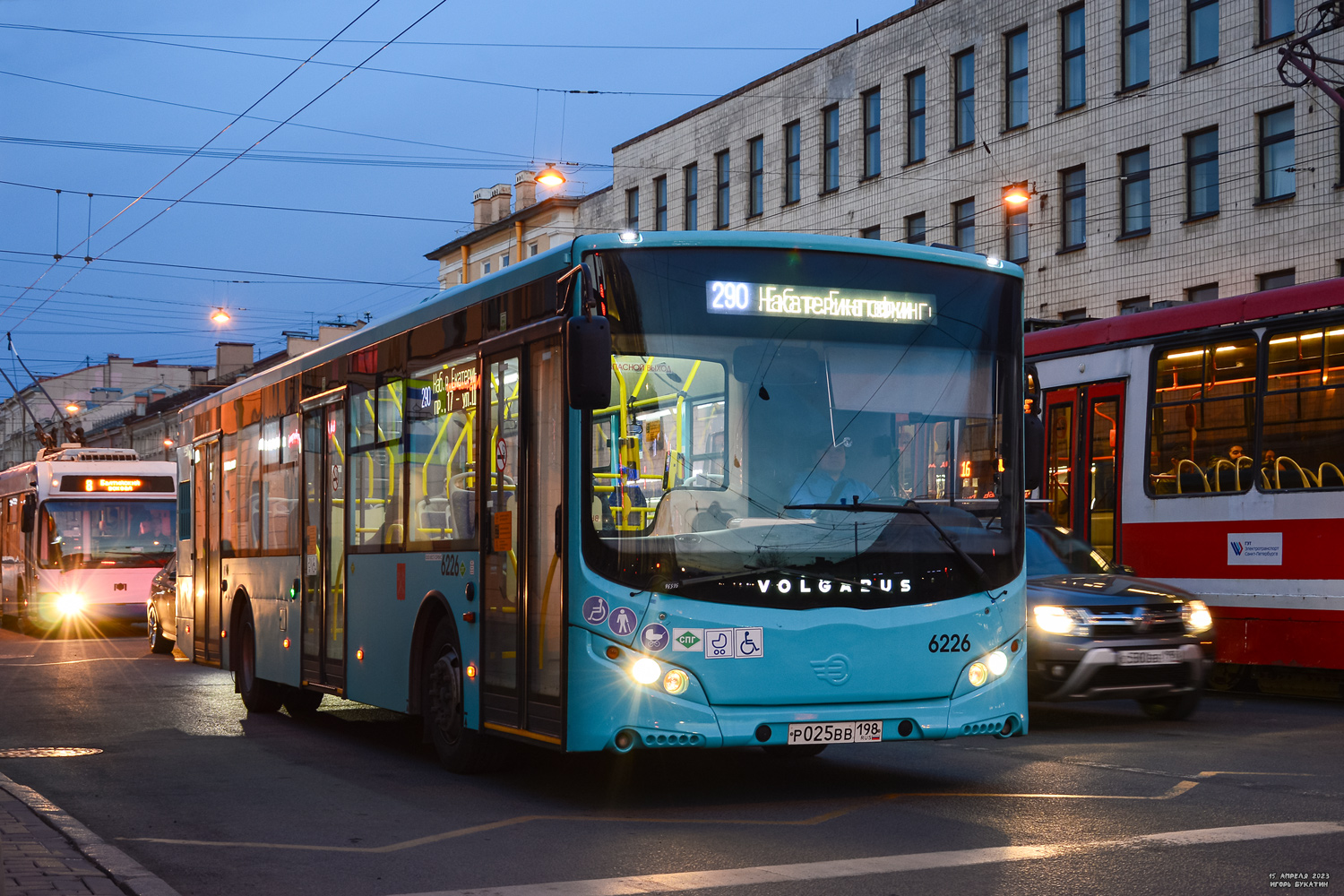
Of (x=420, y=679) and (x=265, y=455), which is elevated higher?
(x=265, y=455)

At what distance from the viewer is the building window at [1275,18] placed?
3131 centimetres

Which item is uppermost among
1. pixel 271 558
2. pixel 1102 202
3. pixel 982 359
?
pixel 1102 202

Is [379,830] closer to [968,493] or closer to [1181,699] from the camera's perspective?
[968,493]

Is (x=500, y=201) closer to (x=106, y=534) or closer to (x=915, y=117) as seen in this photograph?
(x=915, y=117)

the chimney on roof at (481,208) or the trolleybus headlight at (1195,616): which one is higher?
the chimney on roof at (481,208)

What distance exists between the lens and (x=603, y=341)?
8.38 metres

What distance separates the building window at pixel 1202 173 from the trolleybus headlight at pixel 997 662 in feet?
82.9

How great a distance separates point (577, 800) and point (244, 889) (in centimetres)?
269

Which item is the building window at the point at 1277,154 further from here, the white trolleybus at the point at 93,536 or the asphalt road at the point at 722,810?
the white trolleybus at the point at 93,536

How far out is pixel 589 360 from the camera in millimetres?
8344

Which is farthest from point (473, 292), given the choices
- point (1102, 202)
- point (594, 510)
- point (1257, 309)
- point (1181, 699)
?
point (1102, 202)

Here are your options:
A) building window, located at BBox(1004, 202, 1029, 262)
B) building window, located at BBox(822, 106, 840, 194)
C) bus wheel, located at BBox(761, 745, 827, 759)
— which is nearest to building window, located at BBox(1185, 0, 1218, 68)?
building window, located at BBox(1004, 202, 1029, 262)

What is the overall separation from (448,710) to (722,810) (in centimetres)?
213

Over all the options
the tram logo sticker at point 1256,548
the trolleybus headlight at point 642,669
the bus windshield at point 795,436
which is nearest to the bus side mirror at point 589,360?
the bus windshield at point 795,436
